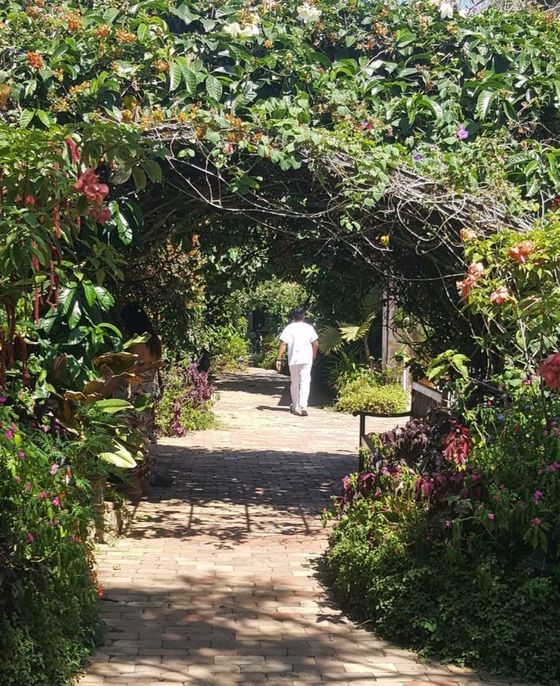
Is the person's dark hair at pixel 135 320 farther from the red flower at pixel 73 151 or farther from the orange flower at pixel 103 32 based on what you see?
the red flower at pixel 73 151

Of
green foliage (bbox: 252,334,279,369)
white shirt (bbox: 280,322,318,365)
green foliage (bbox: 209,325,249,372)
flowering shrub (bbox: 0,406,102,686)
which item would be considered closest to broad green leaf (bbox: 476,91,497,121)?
flowering shrub (bbox: 0,406,102,686)

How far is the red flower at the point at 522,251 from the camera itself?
5.52 m

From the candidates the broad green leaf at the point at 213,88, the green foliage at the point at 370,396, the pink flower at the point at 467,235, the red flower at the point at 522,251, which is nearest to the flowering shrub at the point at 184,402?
the green foliage at the point at 370,396

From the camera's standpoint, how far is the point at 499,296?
18.3 ft

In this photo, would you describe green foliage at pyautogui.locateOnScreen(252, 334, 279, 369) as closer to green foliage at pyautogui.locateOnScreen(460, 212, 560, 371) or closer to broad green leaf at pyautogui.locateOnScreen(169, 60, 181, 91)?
broad green leaf at pyautogui.locateOnScreen(169, 60, 181, 91)

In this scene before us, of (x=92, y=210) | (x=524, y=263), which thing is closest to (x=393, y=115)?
(x=524, y=263)

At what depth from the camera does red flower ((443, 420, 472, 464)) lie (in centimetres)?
548

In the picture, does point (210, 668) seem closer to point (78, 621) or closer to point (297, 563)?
point (78, 621)

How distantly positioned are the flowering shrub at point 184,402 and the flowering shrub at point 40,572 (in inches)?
289

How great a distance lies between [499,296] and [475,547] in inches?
60.4

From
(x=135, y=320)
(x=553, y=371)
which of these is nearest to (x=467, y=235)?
(x=553, y=371)

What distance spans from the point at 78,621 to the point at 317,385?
666 inches

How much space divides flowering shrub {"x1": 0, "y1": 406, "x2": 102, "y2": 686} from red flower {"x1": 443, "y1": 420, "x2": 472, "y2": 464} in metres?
2.09

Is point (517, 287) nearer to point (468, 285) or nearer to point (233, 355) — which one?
point (468, 285)
